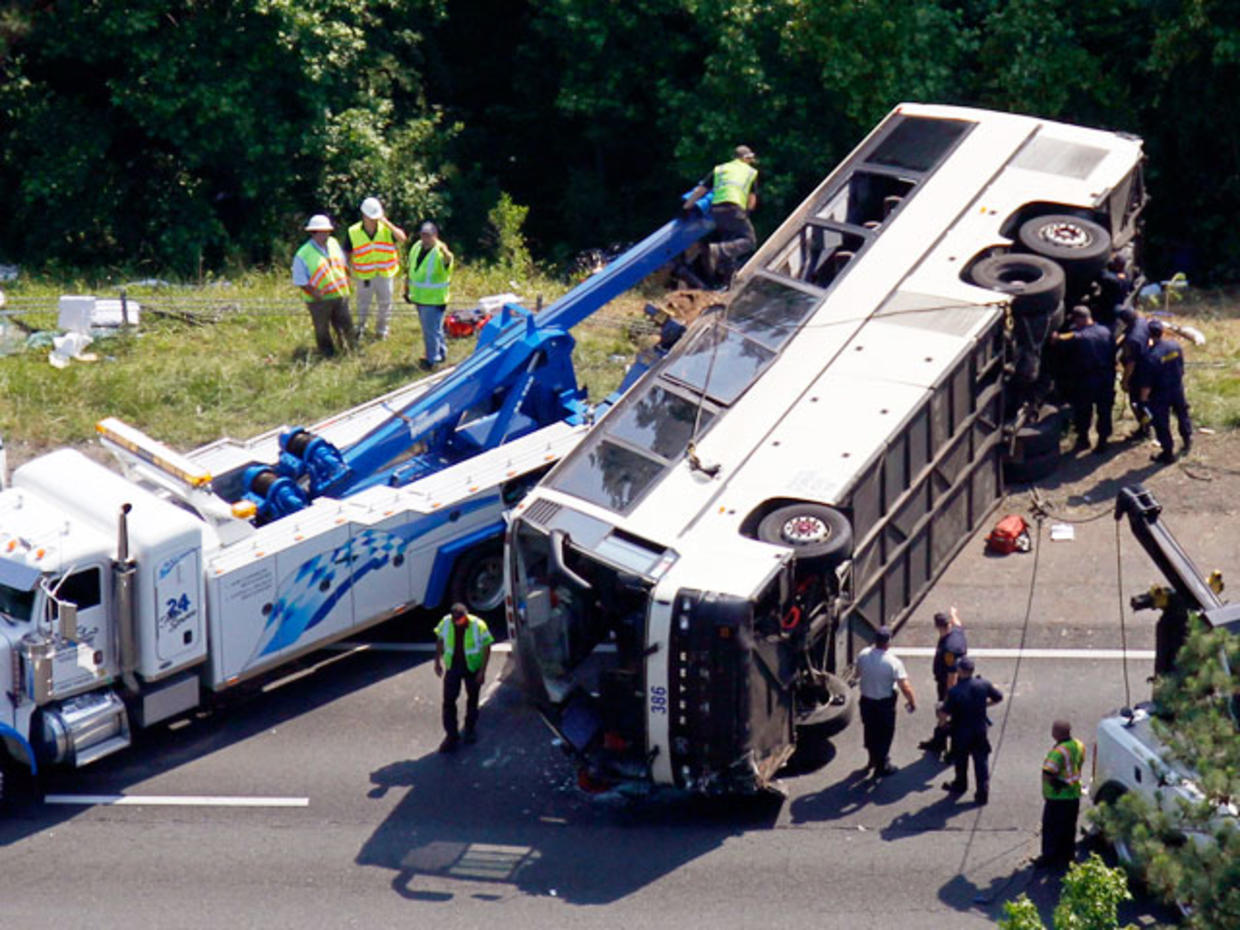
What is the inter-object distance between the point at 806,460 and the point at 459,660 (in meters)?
3.09

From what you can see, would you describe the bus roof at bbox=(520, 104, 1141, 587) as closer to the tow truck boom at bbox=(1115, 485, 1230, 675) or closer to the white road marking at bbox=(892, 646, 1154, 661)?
the tow truck boom at bbox=(1115, 485, 1230, 675)

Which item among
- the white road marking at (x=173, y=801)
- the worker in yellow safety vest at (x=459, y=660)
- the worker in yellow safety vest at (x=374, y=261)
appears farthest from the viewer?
the worker in yellow safety vest at (x=374, y=261)

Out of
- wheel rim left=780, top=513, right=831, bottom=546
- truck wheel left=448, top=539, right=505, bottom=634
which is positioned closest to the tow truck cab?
truck wheel left=448, top=539, right=505, bottom=634

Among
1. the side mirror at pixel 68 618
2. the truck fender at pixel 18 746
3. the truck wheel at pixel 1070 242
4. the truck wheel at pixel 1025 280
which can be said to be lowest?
the truck fender at pixel 18 746

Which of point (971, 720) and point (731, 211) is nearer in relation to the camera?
point (971, 720)

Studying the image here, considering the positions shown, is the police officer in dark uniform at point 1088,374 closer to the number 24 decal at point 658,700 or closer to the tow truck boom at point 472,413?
the tow truck boom at point 472,413

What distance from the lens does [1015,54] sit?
Result: 2541 centimetres

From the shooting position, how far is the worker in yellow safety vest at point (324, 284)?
22.0 meters

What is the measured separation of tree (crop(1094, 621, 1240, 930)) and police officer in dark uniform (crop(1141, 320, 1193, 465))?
913 centimetres

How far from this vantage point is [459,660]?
1617cm

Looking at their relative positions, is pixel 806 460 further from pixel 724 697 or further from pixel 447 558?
pixel 447 558

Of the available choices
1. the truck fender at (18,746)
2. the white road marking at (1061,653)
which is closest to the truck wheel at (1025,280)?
the white road marking at (1061,653)

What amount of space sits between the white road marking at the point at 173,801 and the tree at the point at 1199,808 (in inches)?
285

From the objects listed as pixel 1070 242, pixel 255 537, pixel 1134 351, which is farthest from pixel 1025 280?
pixel 255 537
